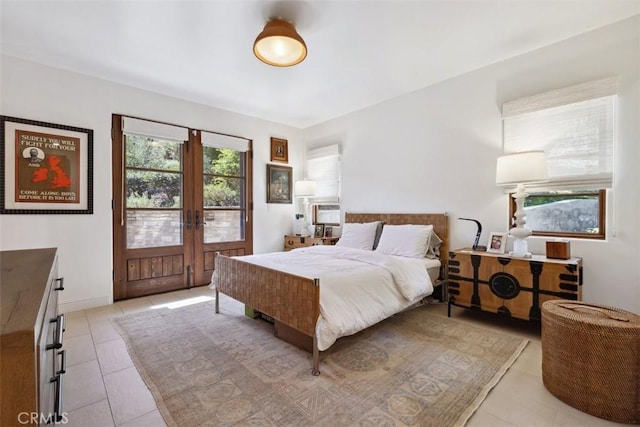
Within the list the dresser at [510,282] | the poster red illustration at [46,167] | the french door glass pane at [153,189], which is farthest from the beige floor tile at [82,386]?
the dresser at [510,282]

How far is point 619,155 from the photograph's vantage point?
2.50 metres

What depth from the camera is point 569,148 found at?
2.74 metres

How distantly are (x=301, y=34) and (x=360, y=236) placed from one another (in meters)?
2.44

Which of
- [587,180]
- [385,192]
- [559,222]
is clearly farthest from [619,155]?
[385,192]

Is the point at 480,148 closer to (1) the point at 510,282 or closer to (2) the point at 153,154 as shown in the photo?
(1) the point at 510,282

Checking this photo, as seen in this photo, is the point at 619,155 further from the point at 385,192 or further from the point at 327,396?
the point at 327,396

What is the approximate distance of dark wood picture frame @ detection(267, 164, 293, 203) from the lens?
17.0ft

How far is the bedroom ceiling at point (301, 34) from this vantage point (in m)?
2.32

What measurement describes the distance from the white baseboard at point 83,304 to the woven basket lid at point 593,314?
4418mm

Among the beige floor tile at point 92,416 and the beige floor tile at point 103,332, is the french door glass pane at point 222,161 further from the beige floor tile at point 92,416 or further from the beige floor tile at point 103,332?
the beige floor tile at point 92,416

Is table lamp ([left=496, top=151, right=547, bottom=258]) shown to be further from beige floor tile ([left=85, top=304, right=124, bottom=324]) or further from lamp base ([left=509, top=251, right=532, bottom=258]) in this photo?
beige floor tile ([left=85, top=304, right=124, bottom=324])

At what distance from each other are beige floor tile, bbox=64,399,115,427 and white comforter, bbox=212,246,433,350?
1242 millimetres

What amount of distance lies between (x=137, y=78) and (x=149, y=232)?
1944 mm

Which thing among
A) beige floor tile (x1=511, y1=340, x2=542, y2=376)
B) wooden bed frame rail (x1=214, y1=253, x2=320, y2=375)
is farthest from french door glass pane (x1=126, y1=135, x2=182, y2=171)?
beige floor tile (x1=511, y1=340, x2=542, y2=376)
